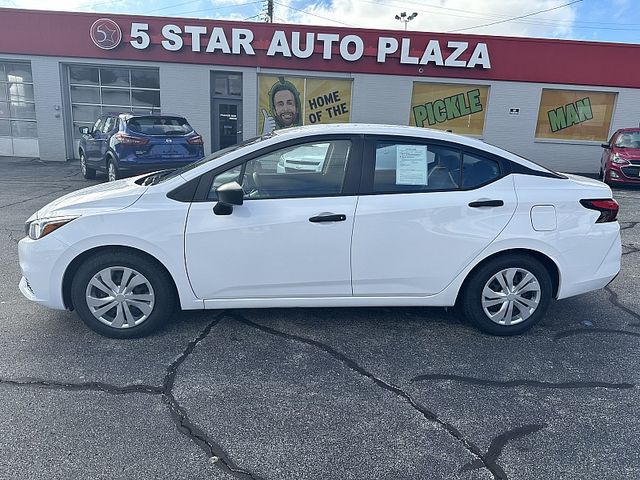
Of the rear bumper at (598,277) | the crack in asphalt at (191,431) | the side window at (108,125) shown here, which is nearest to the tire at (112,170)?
the side window at (108,125)

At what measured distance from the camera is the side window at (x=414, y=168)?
142 inches

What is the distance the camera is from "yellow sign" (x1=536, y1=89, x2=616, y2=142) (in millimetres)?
16078

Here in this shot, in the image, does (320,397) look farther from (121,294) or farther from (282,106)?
(282,106)

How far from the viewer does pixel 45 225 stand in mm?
3453

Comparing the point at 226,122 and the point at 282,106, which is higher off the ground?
the point at 282,106

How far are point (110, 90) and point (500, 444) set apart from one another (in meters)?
17.2

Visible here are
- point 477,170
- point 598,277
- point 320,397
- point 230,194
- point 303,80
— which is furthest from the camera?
point 303,80

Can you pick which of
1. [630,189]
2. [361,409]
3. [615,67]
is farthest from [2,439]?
[615,67]

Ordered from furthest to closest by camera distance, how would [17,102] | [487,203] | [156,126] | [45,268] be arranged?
[17,102] < [156,126] < [487,203] < [45,268]

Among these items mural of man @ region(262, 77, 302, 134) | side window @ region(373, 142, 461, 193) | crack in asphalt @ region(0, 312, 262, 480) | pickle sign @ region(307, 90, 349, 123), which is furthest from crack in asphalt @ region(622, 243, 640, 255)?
mural of man @ region(262, 77, 302, 134)

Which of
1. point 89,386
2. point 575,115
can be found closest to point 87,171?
point 89,386

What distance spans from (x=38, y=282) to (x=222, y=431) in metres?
1.89

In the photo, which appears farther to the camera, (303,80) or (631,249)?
(303,80)

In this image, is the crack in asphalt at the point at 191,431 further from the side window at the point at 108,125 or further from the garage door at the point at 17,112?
the garage door at the point at 17,112
